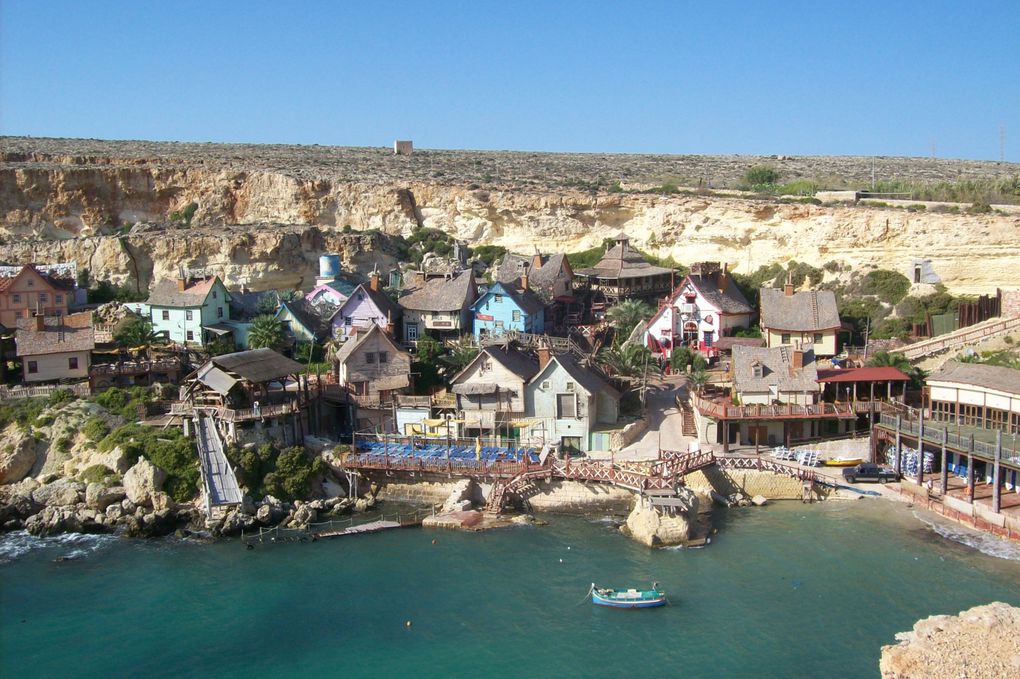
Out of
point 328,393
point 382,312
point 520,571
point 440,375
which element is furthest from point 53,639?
point 382,312

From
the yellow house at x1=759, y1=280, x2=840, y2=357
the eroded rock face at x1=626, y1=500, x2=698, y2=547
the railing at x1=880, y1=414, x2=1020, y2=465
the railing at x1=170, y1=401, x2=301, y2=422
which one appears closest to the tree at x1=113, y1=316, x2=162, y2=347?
the railing at x1=170, y1=401, x2=301, y2=422

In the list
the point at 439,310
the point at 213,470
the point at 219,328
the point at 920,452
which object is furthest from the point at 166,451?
the point at 920,452

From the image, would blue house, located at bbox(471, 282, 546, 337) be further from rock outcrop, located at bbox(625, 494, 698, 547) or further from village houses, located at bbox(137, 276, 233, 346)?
rock outcrop, located at bbox(625, 494, 698, 547)

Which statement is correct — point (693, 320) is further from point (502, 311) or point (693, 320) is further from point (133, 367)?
point (133, 367)

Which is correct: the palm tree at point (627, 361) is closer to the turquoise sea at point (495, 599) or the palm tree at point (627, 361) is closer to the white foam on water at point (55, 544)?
the turquoise sea at point (495, 599)

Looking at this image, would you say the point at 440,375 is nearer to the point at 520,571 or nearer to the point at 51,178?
the point at 520,571

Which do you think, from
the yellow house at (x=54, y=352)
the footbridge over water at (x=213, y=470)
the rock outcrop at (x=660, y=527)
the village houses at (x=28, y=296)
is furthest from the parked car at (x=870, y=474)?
the village houses at (x=28, y=296)
